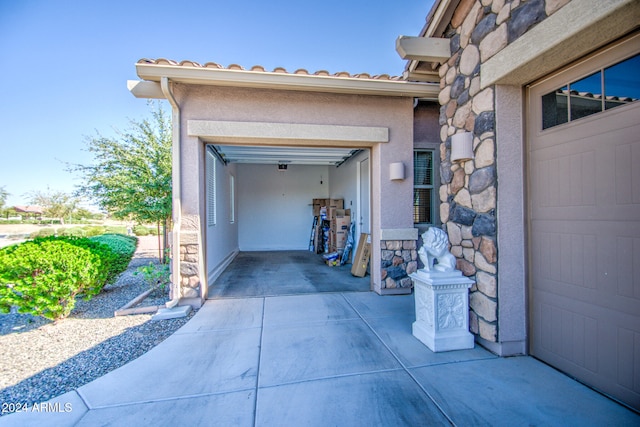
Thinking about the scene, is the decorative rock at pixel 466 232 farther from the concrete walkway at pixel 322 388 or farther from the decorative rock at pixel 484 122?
the concrete walkway at pixel 322 388

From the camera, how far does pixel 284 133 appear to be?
4.23 m

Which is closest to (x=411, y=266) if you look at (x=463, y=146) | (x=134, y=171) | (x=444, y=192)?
(x=444, y=192)

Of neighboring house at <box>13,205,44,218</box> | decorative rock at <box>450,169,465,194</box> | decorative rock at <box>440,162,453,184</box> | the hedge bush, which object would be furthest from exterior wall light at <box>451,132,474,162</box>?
neighboring house at <box>13,205,44,218</box>

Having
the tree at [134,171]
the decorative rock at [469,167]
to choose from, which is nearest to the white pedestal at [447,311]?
the decorative rock at [469,167]

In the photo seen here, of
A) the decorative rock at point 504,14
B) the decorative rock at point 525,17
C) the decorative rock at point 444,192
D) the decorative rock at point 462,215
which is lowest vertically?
the decorative rock at point 462,215

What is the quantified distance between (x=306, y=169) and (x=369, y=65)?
4.17m

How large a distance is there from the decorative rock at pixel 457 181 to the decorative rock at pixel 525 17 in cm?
126

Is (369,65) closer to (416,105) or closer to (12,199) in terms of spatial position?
(416,105)

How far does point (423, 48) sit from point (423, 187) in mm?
2463

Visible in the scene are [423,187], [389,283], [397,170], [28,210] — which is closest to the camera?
[397,170]

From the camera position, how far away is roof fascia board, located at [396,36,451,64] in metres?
3.23

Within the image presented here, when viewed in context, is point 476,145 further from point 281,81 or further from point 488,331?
point 281,81

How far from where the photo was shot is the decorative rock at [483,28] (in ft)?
8.53

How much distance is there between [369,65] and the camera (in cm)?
852
